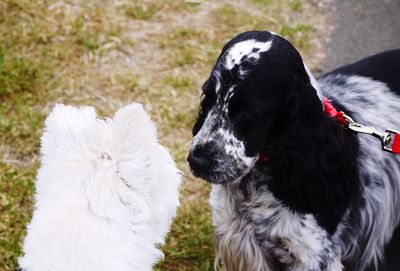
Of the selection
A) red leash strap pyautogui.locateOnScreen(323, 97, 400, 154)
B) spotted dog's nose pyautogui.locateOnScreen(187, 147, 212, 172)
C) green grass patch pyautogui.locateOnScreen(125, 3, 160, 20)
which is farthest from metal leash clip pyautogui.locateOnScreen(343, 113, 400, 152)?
green grass patch pyautogui.locateOnScreen(125, 3, 160, 20)

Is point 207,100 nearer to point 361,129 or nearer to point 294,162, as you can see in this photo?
point 294,162

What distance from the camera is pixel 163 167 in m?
2.05

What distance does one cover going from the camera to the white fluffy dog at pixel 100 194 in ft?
6.24

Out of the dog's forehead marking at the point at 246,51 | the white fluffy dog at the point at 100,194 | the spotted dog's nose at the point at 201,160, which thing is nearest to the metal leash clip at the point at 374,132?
the dog's forehead marking at the point at 246,51

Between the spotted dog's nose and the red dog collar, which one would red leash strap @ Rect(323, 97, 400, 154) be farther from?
the spotted dog's nose

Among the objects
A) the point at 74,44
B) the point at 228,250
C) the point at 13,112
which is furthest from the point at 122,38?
the point at 228,250

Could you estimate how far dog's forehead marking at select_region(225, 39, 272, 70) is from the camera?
8.54ft

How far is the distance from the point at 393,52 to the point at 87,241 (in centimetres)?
208

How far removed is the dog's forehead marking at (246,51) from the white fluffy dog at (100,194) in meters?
0.69

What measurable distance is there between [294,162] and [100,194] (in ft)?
3.55

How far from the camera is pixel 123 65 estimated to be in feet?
15.8

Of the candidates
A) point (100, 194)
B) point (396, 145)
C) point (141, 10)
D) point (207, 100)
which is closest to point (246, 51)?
point (207, 100)

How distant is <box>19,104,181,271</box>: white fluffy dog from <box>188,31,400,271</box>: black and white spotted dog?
0.63 metres

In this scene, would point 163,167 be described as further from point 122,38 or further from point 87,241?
point 122,38
